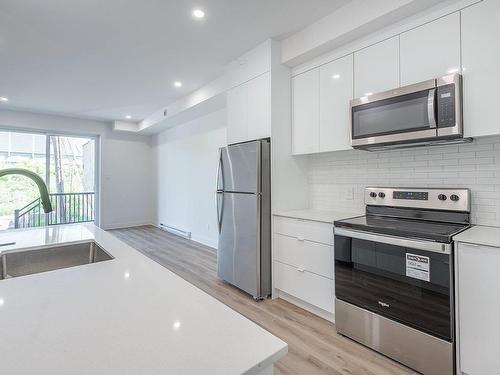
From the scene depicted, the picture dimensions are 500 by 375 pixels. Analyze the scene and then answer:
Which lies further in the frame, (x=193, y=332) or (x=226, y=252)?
(x=226, y=252)

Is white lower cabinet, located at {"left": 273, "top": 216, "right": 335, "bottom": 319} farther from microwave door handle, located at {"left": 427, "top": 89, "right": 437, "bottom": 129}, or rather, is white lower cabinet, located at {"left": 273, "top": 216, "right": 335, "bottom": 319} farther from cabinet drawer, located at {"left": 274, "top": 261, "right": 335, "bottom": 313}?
microwave door handle, located at {"left": 427, "top": 89, "right": 437, "bottom": 129}

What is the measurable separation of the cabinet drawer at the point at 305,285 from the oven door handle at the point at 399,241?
51 cm

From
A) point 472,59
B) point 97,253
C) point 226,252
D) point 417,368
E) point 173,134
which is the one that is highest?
point 173,134

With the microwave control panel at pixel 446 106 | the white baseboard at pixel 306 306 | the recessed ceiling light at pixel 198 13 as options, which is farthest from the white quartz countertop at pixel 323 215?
the recessed ceiling light at pixel 198 13

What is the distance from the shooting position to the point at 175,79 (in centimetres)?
408

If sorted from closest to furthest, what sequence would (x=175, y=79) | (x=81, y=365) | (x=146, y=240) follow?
1. (x=81, y=365)
2. (x=175, y=79)
3. (x=146, y=240)

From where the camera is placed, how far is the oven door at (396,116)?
1.96m

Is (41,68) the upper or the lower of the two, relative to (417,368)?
upper

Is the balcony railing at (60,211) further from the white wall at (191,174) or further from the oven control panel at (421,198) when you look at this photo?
the oven control panel at (421,198)

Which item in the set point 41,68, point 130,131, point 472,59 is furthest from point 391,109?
point 130,131

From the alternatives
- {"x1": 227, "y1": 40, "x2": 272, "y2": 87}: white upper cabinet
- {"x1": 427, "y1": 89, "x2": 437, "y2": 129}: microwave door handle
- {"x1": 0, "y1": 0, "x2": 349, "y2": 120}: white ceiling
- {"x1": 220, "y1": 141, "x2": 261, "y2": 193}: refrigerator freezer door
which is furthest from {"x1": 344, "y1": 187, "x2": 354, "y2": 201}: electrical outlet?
{"x1": 0, "y1": 0, "x2": 349, "y2": 120}: white ceiling

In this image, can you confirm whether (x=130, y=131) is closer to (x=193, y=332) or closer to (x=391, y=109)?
(x=391, y=109)

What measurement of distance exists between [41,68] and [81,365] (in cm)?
441

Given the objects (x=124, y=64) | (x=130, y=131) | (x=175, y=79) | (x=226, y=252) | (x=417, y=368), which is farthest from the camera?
(x=130, y=131)
